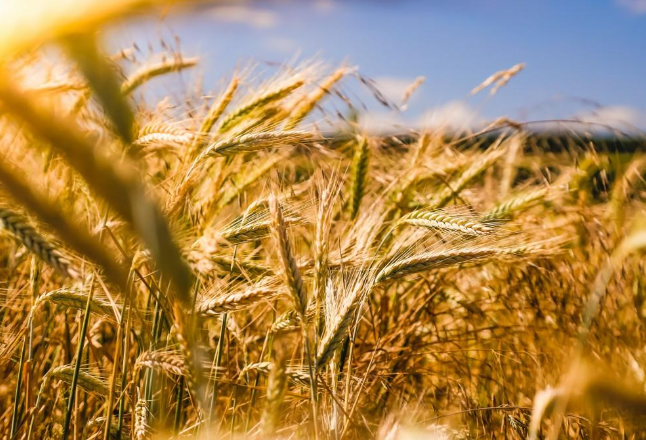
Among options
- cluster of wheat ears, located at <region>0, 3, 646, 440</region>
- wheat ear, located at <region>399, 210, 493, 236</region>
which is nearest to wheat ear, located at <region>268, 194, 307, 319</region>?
cluster of wheat ears, located at <region>0, 3, 646, 440</region>

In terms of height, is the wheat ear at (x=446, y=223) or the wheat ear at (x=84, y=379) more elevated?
the wheat ear at (x=446, y=223)

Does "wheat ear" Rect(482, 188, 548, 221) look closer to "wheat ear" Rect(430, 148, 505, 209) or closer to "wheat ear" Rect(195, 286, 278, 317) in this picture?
"wheat ear" Rect(430, 148, 505, 209)

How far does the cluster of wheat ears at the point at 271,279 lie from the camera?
2.52 ft

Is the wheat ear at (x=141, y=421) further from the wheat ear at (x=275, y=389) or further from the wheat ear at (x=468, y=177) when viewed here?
the wheat ear at (x=468, y=177)

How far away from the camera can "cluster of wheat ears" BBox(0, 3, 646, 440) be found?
0.77 m

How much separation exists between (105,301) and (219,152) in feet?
1.51

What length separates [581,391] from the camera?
84 centimetres

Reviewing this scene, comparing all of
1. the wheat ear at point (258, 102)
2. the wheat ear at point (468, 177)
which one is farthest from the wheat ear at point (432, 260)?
the wheat ear at point (468, 177)

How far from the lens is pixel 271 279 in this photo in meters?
1.25

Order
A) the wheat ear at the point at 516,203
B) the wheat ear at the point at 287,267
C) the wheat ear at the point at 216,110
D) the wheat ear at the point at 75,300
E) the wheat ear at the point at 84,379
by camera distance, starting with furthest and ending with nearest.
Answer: the wheat ear at the point at 516,203 < the wheat ear at the point at 216,110 < the wheat ear at the point at 84,379 < the wheat ear at the point at 75,300 < the wheat ear at the point at 287,267

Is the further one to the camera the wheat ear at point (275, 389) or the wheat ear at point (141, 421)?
the wheat ear at point (141, 421)

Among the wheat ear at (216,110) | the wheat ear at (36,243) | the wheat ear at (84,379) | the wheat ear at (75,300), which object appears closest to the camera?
the wheat ear at (36,243)

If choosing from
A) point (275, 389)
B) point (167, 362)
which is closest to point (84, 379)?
point (167, 362)

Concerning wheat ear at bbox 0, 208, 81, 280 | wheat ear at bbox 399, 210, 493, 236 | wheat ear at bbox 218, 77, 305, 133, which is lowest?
wheat ear at bbox 399, 210, 493, 236
